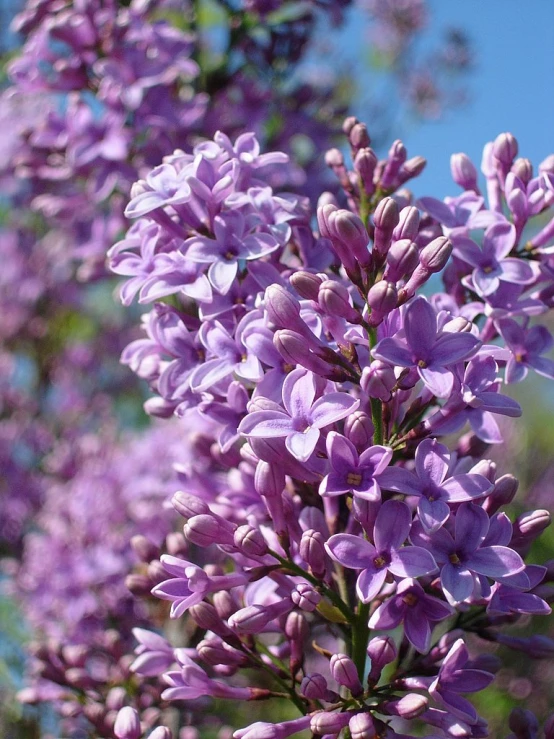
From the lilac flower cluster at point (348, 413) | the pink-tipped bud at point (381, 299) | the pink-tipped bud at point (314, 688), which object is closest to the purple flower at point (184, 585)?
the lilac flower cluster at point (348, 413)

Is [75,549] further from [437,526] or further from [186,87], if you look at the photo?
[437,526]

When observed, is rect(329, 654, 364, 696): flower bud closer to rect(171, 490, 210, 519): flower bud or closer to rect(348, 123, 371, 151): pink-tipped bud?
rect(171, 490, 210, 519): flower bud

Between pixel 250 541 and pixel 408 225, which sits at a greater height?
pixel 408 225

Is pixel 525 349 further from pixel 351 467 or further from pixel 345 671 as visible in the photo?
pixel 345 671

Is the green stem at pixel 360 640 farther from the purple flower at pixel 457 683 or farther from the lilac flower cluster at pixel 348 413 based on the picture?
the purple flower at pixel 457 683

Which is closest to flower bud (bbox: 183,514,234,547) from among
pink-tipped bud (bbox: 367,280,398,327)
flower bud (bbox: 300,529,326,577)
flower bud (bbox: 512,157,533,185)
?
flower bud (bbox: 300,529,326,577)

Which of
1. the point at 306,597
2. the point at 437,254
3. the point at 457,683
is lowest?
the point at 457,683

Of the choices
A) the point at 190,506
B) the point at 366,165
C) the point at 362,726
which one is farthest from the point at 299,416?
the point at 366,165

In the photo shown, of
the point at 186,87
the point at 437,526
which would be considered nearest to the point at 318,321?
the point at 437,526
